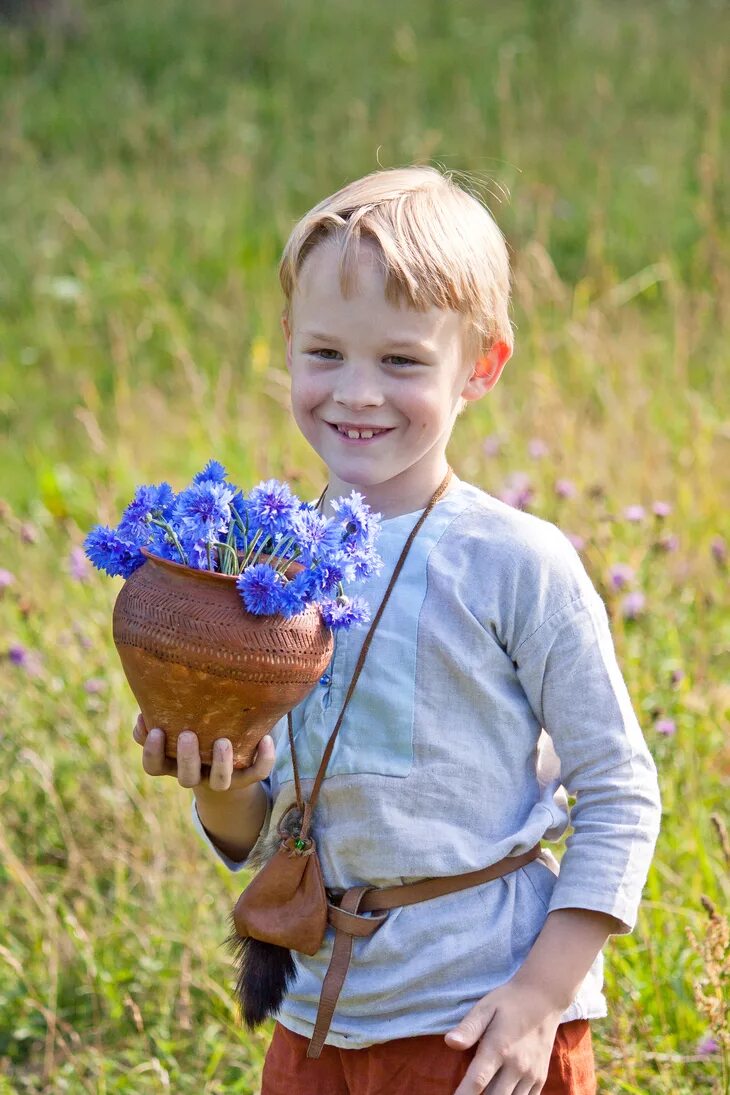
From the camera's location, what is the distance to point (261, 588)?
4.88ft

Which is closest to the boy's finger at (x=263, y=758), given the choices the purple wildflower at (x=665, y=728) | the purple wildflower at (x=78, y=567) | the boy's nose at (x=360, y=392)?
the boy's nose at (x=360, y=392)

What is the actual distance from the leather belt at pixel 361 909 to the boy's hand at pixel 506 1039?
0.46 ft

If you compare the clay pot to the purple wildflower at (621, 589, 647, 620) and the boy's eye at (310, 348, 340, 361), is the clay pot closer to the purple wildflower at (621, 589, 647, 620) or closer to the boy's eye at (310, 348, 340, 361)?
the boy's eye at (310, 348, 340, 361)

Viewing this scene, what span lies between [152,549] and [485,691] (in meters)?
0.46

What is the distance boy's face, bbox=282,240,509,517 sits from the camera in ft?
5.57

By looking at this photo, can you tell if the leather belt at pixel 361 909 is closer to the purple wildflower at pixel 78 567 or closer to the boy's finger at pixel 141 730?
the boy's finger at pixel 141 730

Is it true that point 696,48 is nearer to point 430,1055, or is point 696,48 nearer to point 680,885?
point 680,885

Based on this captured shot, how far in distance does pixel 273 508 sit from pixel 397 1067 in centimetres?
75

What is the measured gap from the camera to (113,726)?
10.8 ft

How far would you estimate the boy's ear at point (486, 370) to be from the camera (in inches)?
73.1

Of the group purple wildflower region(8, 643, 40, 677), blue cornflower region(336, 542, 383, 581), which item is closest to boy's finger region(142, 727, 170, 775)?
blue cornflower region(336, 542, 383, 581)

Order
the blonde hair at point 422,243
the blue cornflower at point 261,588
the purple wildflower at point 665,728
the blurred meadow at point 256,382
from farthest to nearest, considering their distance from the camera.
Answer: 1. the blurred meadow at point 256,382
2. the purple wildflower at point 665,728
3. the blonde hair at point 422,243
4. the blue cornflower at point 261,588

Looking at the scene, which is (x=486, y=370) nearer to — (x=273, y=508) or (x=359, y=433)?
(x=359, y=433)

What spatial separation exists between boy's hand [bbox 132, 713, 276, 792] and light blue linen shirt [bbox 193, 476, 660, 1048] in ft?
0.32
